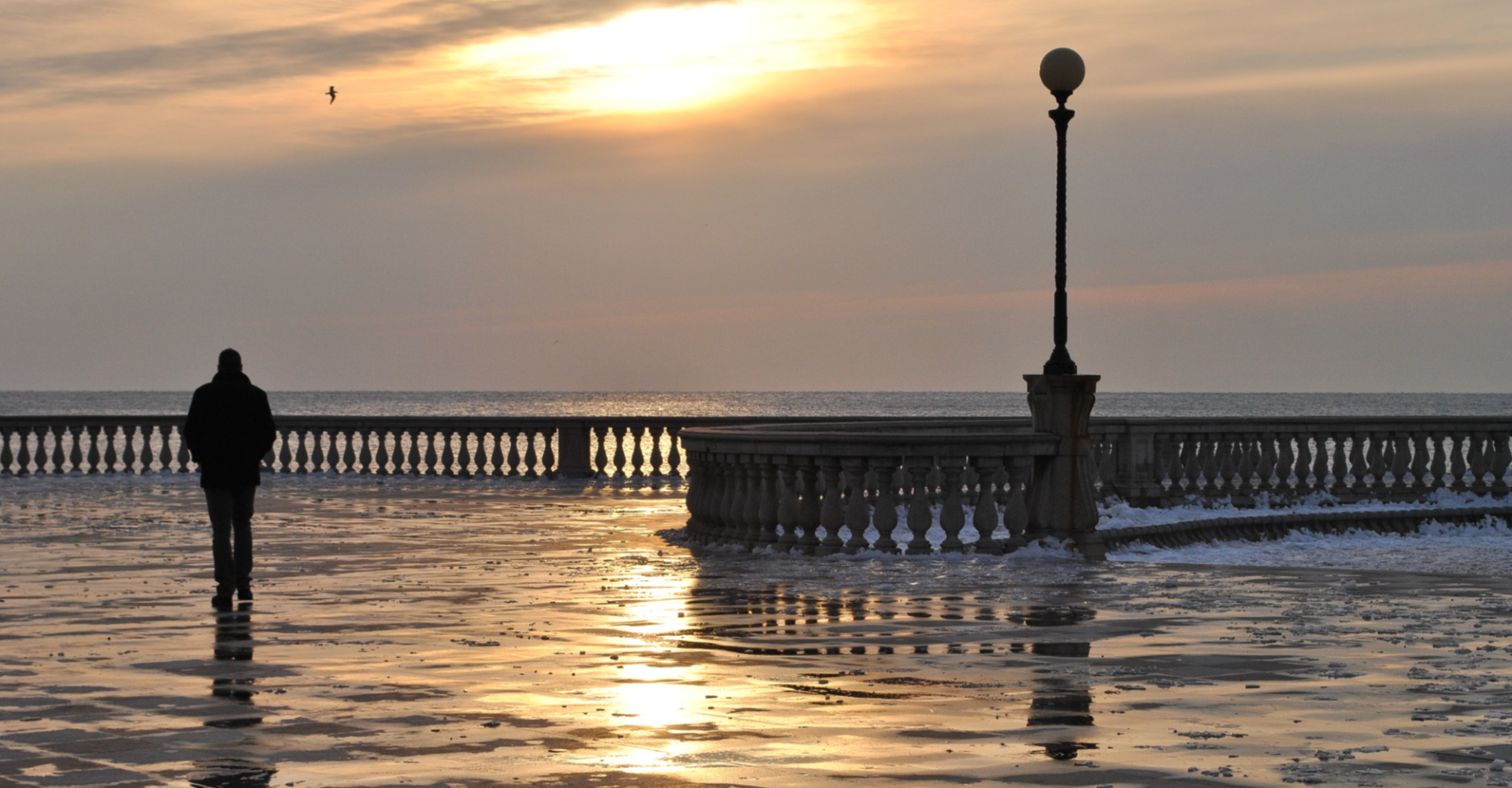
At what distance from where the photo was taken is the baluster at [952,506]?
15.8 metres

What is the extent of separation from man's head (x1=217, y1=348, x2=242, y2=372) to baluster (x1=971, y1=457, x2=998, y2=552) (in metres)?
6.39

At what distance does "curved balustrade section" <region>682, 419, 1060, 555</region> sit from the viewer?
51.5 feet

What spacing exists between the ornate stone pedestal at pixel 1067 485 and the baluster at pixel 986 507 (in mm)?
504

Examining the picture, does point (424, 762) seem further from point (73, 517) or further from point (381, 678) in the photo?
point (73, 517)

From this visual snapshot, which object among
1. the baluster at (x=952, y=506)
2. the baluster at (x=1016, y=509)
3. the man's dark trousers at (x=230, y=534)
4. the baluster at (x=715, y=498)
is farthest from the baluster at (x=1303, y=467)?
the man's dark trousers at (x=230, y=534)

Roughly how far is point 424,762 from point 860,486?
9365 millimetres

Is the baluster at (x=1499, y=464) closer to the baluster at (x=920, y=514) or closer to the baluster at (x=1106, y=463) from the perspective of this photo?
the baluster at (x=1106, y=463)

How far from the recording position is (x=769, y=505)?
16547mm

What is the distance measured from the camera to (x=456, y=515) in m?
22.8

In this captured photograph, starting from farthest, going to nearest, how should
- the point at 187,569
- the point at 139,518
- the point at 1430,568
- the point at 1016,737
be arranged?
the point at 139,518
the point at 1430,568
the point at 187,569
the point at 1016,737

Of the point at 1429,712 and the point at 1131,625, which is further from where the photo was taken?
the point at 1131,625

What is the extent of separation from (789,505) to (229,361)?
5.15m

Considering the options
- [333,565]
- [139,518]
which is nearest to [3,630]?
[333,565]

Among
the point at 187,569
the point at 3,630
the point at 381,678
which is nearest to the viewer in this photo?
the point at 381,678
